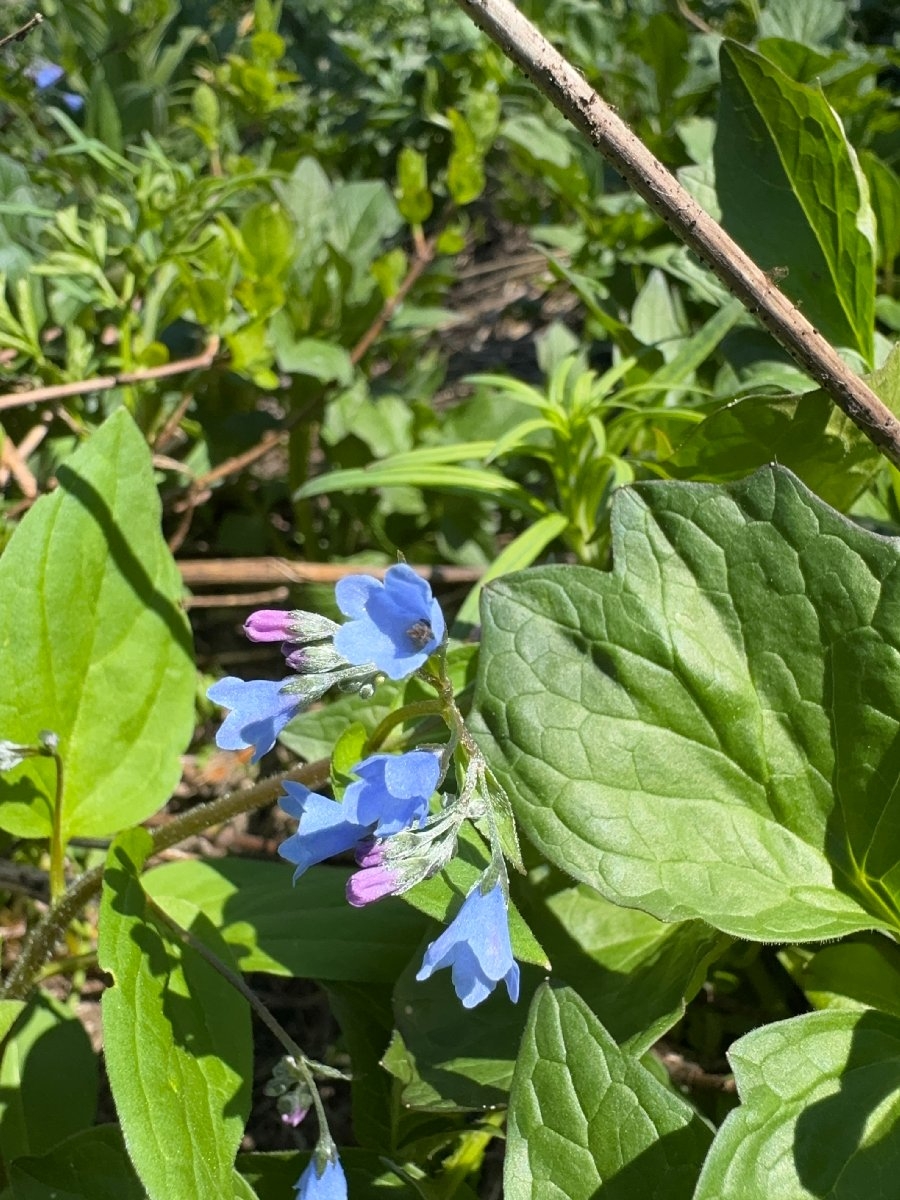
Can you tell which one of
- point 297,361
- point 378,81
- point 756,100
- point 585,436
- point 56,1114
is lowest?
point 56,1114

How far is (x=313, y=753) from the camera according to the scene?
1.57 metres

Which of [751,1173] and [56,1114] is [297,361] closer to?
[56,1114]

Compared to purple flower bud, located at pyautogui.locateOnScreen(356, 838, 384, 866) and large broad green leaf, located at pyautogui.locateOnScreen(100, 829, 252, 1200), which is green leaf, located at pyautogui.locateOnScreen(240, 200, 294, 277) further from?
purple flower bud, located at pyautogui.locateOnScreen(356, 838, 384, 866)

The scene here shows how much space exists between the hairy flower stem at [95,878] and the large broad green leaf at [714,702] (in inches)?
10.8

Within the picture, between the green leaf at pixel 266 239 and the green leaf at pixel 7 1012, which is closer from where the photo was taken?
the green leaf at pixel 7 1012

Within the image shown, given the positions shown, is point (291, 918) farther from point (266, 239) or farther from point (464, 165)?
point (464, 165)

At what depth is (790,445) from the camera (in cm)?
140

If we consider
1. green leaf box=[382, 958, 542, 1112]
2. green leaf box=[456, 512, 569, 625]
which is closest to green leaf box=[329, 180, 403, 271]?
green leaf box=[456, 512, 569, 625]

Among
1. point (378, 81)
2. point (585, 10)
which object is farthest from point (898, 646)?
point (378, 81)

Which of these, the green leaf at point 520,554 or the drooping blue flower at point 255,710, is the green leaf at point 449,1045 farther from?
the green leaf at point 520,554

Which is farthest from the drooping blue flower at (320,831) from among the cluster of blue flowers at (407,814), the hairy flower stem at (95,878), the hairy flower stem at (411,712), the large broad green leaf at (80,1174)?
the large broad green leaf at (80,1174)

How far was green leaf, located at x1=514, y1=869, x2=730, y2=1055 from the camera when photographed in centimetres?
118

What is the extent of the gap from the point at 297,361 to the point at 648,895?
1335mm

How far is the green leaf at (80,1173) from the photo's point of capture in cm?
118
